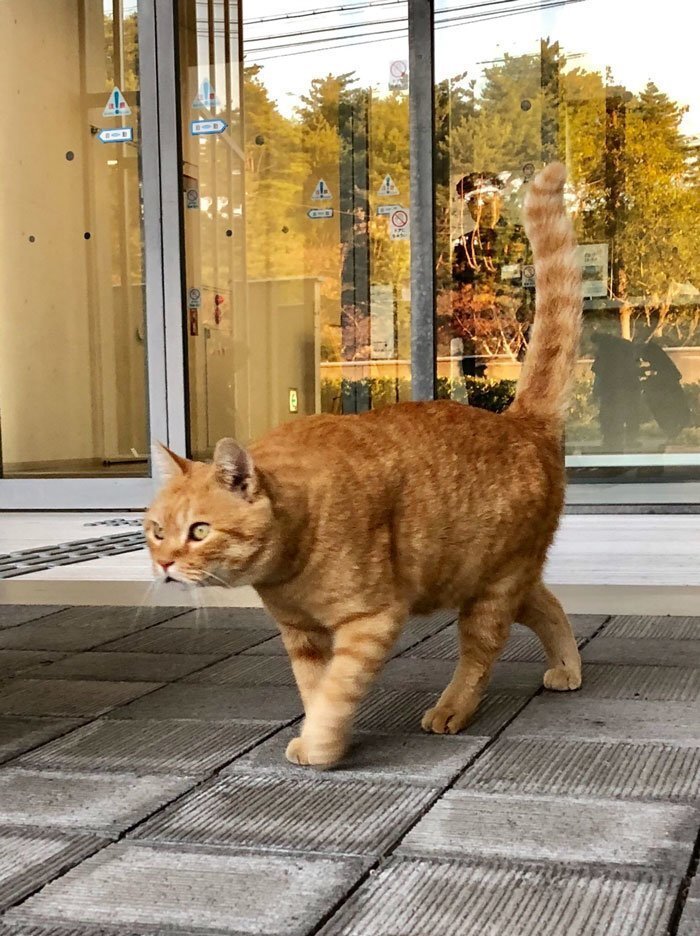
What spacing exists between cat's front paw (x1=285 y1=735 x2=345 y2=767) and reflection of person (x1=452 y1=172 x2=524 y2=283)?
16.2ft

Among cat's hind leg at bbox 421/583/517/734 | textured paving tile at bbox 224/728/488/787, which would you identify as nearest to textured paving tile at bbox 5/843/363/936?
textured paving tile at bbox 224/728/488/787

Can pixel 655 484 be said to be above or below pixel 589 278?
below

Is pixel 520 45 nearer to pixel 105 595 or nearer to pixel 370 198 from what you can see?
pixel 370 198

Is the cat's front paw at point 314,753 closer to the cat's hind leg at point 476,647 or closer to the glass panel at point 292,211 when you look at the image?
the cat's hind leg at point 476,647

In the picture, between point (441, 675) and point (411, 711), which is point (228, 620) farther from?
point (411, 711)

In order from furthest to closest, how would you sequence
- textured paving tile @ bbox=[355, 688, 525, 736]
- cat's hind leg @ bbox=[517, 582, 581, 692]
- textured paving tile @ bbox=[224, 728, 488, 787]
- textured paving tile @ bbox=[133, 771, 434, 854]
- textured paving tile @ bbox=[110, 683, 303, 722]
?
cat's hind leg @ bbox=[517, 582, 581, 692], textured paving tile @ bbox=[110, 683, 303, 722], textured paving tile @ bbox=[355, 688, 525, 736], textured paving tile @ bbox=[224, 728, 488, 787], textured paving tile @ bbox=[133, 771, 434, 854]

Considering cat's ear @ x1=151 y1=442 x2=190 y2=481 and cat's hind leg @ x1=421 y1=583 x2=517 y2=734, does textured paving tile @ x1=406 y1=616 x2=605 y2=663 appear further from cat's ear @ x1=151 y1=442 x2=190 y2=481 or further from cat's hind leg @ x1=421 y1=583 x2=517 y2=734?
cat's ear @ x1=151 y1=442 x2=190 y2=481

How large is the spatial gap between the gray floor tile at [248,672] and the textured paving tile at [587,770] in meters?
0.73

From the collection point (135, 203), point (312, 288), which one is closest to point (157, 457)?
point (135, 203)

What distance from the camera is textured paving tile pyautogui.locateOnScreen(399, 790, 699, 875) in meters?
1.47

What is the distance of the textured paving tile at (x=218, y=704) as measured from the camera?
7.49ft

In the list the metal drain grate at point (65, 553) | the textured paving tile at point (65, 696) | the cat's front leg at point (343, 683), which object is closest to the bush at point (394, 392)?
the metal drain grate at point (65, 553)

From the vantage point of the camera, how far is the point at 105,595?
3818 mm

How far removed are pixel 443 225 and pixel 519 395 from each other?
4224mm
